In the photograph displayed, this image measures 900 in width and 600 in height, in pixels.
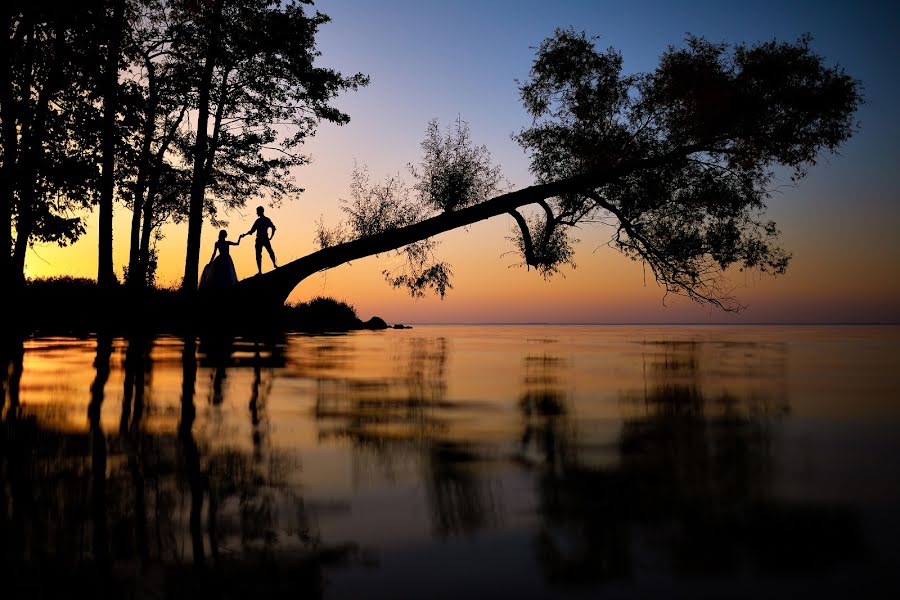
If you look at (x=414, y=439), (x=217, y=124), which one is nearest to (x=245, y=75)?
(x=217, y=124)

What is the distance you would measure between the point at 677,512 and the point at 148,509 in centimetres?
263

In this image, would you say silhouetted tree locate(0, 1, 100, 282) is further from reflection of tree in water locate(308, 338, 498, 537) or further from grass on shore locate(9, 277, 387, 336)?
reflection of tree in water locate(308, 338, 498, 537)

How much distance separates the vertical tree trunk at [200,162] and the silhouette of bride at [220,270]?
849 mm

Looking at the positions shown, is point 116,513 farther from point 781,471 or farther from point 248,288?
point 248,288

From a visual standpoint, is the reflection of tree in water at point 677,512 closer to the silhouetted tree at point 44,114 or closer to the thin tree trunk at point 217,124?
the silhouetted tree at point 44,114

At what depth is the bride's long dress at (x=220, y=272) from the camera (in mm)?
28734

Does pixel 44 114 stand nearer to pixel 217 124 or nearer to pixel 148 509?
pixel 217 124

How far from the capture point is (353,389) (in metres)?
9.65

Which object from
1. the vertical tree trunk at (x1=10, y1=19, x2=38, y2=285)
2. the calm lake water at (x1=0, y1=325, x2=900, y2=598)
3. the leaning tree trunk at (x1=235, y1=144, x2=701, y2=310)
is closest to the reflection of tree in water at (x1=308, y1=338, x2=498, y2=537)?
the calm lake water at (x1=0, y1=325, x2=900, y2=598)

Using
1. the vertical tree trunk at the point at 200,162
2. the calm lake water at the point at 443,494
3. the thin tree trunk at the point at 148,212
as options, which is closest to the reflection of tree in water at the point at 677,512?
the calm lake water at the point at 443,494

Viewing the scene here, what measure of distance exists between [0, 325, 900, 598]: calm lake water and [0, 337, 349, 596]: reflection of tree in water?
2 centimetres

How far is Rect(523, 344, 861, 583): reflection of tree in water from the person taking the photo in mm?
2789

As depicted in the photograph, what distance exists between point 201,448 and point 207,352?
11.4 meters

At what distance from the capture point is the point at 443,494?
155 inches
